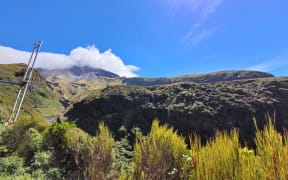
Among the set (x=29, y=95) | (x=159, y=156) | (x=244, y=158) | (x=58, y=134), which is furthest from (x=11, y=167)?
(x=29, y=95)

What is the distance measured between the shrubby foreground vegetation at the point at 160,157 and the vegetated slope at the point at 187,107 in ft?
127

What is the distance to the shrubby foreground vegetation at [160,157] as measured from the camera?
62.9 inches

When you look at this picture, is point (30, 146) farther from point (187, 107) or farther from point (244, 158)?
point (187, 107)

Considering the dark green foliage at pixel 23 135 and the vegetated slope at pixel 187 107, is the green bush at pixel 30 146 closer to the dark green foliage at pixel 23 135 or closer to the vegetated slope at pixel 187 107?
the dark green foliage at pixel 23 135

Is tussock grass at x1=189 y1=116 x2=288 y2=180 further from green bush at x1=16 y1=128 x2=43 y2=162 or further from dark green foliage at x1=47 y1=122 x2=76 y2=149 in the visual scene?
green bush at x1=16 y1=128 x2=43 y2=162

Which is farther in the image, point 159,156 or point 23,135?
point 23,135

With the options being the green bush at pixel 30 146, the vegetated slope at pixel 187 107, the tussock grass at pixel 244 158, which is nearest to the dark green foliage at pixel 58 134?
the green bush at pixel 30 146

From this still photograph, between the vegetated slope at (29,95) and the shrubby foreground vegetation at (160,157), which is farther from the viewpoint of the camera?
the vegetated slope at (29,95)

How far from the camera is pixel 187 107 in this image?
55.1 metres

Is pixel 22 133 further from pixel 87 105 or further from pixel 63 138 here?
pixel 87 105

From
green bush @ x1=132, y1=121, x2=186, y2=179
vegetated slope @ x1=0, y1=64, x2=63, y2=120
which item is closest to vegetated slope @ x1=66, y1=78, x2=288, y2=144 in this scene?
vegetated slope @ x1=0, y1=64, x2=63, y2=120

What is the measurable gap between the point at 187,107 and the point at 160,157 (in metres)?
53.6

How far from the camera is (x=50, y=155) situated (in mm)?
5289

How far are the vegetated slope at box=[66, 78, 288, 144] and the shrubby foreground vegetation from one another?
127ft
